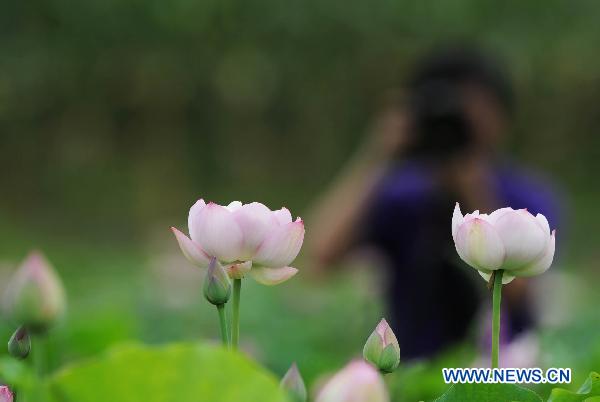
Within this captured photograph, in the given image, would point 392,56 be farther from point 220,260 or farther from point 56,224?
point 220,260

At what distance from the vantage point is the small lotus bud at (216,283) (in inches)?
17.6

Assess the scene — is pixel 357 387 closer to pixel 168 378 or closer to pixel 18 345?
pixel 168 378

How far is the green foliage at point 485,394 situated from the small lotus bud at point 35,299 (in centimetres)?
17

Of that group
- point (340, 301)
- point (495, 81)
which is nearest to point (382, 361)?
point (495, 81)

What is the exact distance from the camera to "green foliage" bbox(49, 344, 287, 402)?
1.18 ft

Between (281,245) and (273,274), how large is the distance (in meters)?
0.02

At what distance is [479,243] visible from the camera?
44 centimetres

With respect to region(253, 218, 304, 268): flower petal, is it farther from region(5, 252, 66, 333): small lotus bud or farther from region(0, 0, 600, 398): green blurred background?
region(0, 0, 600, 398): green blurred background

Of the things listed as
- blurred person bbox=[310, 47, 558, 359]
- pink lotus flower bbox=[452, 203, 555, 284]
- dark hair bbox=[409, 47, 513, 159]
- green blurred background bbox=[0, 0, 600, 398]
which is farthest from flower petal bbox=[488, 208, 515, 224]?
green blurred background bbox=[0, 0, 600, 398]

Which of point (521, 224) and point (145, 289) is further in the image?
point (145, 289)

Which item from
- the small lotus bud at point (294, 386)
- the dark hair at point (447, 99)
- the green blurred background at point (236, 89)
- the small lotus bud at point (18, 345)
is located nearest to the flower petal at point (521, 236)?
the small lotus bud at point (294, 386)

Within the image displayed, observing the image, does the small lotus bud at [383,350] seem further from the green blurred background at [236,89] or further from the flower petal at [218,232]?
the green blurred background at [236,89]

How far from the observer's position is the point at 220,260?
18.1 inches

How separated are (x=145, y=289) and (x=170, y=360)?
274 centimetres
